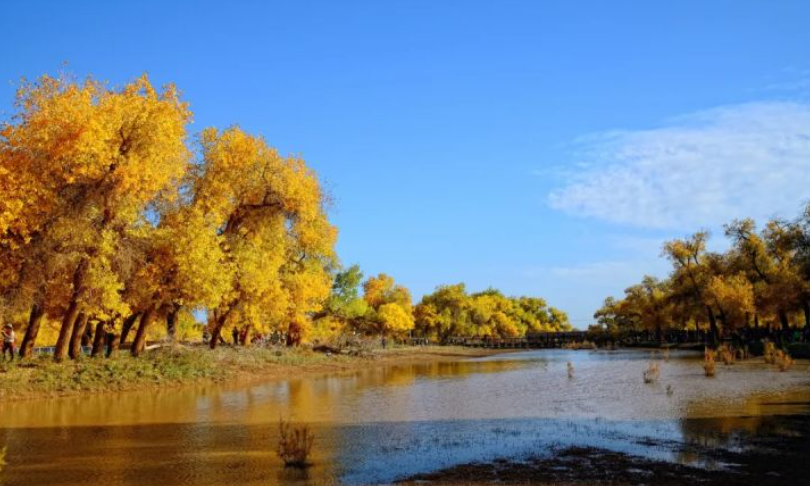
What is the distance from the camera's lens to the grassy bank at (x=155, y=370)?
27.5 metres

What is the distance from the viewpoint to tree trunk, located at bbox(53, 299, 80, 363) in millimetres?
30188

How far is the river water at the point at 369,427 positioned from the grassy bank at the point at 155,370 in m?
1.70

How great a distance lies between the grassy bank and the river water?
1704 millimetres

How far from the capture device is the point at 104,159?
28.8 meters

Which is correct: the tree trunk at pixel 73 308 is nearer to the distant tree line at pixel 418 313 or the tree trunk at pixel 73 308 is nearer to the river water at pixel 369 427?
the river water at pixel 369 427

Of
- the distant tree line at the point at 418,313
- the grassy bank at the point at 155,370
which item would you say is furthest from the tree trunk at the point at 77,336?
the distant tree line at the point at 418,313

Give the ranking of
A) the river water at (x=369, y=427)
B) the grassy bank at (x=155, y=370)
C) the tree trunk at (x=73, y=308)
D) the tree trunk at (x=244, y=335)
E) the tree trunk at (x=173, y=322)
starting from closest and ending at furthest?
the river water at (x=369, y=427)
the grassy bank at (x=155, y=370)
the tree trunk at (x=73, y=308)
the tree trunk at (x=173, y=322)
the tree trunk at (x=244, y=335)

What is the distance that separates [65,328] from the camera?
30688 millimetres

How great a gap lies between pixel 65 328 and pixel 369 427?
1986 centimetres

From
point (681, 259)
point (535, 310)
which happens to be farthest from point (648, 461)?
point (535, 310)

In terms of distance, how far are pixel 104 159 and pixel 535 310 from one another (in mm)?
175124

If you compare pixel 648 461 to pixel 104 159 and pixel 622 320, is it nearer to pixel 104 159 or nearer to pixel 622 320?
pixel 104 159

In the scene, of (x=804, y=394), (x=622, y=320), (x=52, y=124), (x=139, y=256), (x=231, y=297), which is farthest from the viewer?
(x=622, y=320)

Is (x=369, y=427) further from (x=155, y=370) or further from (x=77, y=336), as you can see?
(x=77, y=336)
